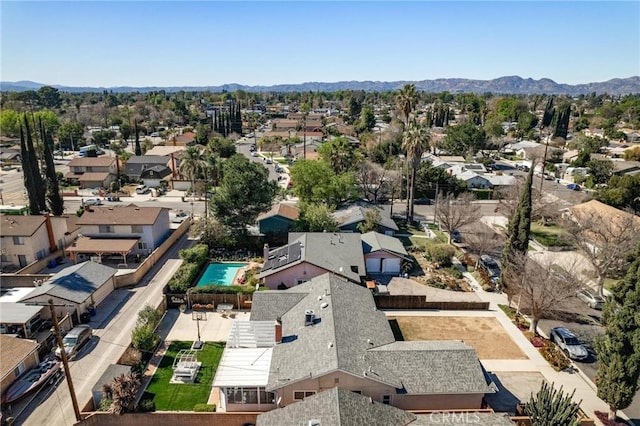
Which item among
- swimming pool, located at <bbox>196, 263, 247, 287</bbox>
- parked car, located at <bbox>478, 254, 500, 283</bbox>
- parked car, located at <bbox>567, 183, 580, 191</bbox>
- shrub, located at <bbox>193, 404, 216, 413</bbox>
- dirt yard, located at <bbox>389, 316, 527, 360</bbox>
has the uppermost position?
parked car, located at <bbox>567, 183, 580, 191</bbox>

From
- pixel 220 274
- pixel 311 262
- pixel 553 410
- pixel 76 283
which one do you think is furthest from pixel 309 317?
pixel 76 283

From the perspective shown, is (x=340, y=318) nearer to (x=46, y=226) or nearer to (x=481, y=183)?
(x=46, y=226)

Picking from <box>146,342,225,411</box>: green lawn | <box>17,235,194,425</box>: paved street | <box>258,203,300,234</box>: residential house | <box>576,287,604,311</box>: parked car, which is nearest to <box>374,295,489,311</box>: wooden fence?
<box>576,287,604,311</box>: parked car

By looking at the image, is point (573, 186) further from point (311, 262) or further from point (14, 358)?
point (14, 358)

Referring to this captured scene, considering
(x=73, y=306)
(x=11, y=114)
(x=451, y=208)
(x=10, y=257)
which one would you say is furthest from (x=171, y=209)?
(x=11, y=114)

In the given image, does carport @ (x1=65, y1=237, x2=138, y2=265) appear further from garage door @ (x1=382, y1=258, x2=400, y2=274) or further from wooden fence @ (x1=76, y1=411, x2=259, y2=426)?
garage door @ (x1=382, y1=258, x2=400, y2=274)

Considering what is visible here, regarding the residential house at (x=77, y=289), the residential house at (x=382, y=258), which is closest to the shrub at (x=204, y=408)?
the residential house at (x=77, y=289)

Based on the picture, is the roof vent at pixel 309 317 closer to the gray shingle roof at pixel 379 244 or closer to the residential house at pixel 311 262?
the residential house at pixel 311 262
